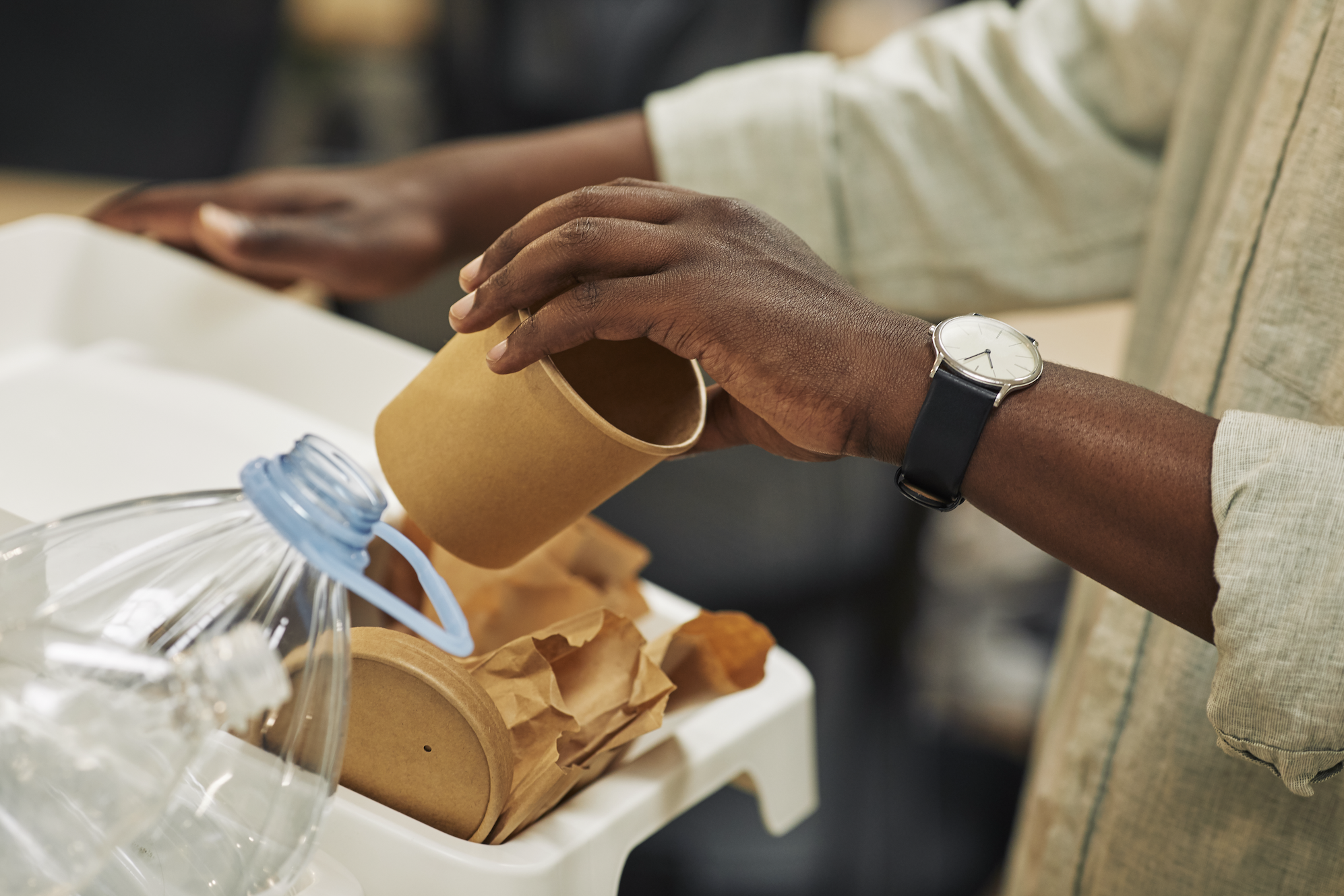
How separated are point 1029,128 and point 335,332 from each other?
51 cm

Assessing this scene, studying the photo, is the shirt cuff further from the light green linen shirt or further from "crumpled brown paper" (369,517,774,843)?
"crumpled brown paper" (369,517,774,843)

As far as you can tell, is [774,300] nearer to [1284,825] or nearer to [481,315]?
[481,315]

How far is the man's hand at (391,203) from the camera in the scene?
0.81m

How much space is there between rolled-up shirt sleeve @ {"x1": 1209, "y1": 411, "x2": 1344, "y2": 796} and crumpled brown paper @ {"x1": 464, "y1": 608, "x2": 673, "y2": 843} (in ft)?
0.70

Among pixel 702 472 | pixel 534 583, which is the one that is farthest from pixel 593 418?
pixel 702 472

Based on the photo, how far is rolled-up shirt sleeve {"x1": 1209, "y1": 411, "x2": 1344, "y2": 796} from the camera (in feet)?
1.34

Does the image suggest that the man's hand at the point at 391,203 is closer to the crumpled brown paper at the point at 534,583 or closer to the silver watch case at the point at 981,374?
the crumpled brown paper at the point at 534,583

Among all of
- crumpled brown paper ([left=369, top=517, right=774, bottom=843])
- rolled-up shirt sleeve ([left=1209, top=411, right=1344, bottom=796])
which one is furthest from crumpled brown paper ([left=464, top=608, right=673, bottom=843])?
rolled-up shirt sleeve ([left=1209, top=411, right=1344, bottom=796])

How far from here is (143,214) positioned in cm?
85

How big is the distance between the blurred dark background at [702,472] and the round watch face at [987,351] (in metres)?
0.56

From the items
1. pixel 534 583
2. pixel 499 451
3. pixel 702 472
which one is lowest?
pixel 702 472

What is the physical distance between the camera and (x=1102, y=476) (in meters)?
0.43

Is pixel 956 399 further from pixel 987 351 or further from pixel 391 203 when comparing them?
pixel 391 203

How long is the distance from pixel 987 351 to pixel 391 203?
1.70ft
